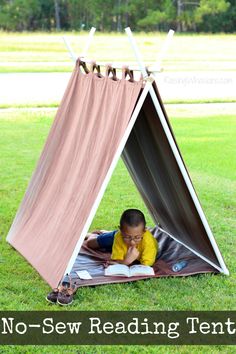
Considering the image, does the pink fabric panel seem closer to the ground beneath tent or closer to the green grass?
the ground beneath tent

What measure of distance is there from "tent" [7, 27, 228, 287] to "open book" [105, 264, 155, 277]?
22 cm

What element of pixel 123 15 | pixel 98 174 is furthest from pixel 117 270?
pixel 123 15

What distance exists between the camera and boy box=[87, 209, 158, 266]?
6.02 metres

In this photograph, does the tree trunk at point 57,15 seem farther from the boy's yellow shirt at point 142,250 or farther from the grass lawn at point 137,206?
the boy's yellow shirt at point 142,250

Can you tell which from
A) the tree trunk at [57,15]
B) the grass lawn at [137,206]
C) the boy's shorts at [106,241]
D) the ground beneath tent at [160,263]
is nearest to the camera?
the grass lawn at [137,206]

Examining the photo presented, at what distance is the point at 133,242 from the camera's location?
19.9 feet

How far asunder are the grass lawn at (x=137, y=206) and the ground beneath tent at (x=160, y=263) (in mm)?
74

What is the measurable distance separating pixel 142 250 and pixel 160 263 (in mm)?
236

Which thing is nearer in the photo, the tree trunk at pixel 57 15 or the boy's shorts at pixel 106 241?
the boy's shorts at pixel 106 241

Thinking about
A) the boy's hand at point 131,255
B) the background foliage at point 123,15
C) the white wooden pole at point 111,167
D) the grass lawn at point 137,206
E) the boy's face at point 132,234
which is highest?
the white wooden pole at point 111,167

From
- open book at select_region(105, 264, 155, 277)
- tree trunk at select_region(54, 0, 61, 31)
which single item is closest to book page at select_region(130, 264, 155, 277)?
open book at select_region(105, 264, 155, 277)

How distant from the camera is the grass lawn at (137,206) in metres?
5.42

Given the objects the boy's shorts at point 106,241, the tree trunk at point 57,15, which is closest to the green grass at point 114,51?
the tree trunk at point 57,15

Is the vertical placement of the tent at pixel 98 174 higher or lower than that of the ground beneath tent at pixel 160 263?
higher
